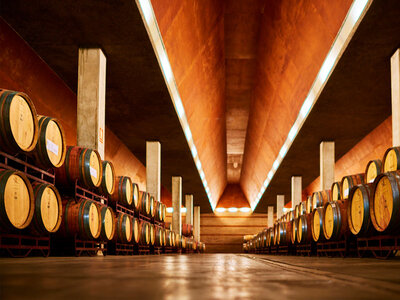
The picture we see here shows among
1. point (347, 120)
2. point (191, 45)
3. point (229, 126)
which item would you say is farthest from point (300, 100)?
point (229, 126)

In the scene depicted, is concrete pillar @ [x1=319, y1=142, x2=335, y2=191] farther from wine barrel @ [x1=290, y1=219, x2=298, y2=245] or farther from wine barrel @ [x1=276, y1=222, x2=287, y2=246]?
wine barrel @ [x1=290, y1=219, x2=298, y2=245]

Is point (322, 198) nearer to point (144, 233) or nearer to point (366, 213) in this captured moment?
point (144, 233)

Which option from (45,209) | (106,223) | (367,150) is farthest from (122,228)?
(367,150)

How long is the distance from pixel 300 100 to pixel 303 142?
3.14m

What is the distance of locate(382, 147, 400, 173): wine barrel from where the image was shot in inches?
290

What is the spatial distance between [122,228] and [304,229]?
4.45 meters

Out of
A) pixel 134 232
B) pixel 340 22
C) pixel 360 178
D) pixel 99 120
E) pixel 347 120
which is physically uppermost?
pixel 340 22

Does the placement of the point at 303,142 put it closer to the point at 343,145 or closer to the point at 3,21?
the point at 343,145

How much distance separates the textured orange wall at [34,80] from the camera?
842 cm

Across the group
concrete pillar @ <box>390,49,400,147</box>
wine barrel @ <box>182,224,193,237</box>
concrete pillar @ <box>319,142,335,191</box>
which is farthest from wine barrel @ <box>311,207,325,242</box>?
wine barrel @ <box>182,224,193,237</box>

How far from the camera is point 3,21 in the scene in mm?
8156

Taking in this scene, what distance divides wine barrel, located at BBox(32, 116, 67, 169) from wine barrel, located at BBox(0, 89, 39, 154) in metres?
0.52

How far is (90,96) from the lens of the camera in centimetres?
898

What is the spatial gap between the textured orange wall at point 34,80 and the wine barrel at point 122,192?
2.41 m
